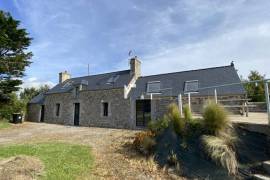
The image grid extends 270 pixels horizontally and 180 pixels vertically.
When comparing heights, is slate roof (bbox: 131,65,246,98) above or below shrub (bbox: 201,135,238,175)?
above

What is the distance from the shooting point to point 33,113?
24.3 meters

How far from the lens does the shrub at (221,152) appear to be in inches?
200

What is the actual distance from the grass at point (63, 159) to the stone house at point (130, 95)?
7475 millimetres

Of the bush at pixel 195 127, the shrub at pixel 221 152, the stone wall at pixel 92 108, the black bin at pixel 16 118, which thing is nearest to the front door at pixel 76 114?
the stone wall at pixel 92 108

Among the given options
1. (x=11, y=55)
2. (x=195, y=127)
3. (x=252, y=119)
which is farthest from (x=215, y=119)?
(x=11, y=55)

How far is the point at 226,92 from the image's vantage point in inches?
510

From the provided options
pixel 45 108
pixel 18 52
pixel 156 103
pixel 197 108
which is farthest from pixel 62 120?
pixel 197 108

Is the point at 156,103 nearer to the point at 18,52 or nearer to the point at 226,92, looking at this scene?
the point at 226,92

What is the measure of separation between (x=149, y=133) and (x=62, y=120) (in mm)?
14869

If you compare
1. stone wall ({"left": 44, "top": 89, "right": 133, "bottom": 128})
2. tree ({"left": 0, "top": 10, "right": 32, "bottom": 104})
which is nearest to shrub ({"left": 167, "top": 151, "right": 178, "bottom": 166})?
stone wall ({"left": 44, "top": 89, "right": 133, "bottom": 128})

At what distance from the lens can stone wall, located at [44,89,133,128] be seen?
16.4m

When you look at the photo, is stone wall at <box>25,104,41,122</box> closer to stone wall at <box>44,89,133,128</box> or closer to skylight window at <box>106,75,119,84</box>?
stone wall at <box>44,89,133,128</box>

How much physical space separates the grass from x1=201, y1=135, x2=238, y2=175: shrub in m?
3.39

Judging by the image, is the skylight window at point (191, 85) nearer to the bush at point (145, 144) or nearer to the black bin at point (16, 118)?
the bush at point (145, 144)
